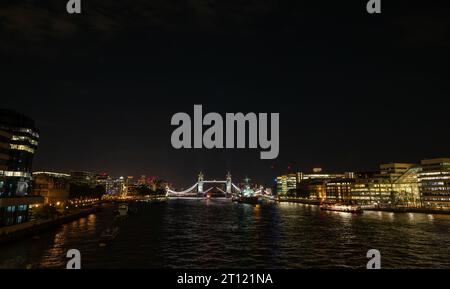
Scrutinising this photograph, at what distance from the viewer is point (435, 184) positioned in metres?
104

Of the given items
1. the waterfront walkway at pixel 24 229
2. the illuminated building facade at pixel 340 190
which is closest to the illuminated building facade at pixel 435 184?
the illuminated building facade at pixel 340 190

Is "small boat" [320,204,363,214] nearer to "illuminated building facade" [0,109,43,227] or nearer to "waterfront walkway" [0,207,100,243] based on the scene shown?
"waterfront walkway" [0,207,100,243]

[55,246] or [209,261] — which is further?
[55,246]

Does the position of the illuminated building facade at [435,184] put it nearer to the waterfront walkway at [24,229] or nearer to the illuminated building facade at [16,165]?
the waterfront walkway at [24,229]

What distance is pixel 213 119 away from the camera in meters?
20.4

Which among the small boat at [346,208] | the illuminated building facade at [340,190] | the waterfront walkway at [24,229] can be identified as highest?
the illuminated building facade at [340,190]

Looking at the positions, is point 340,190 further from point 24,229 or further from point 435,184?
point 24,229

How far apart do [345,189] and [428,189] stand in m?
52.1

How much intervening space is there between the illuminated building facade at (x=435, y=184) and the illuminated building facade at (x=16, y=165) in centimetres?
10998

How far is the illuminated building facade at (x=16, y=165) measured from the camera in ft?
155

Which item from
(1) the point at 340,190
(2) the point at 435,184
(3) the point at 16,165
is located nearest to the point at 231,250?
(3) the point at 16,165

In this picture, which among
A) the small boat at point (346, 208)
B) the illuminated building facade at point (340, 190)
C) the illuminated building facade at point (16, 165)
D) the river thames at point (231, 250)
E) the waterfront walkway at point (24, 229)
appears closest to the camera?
the river thames at point (231, 250)
